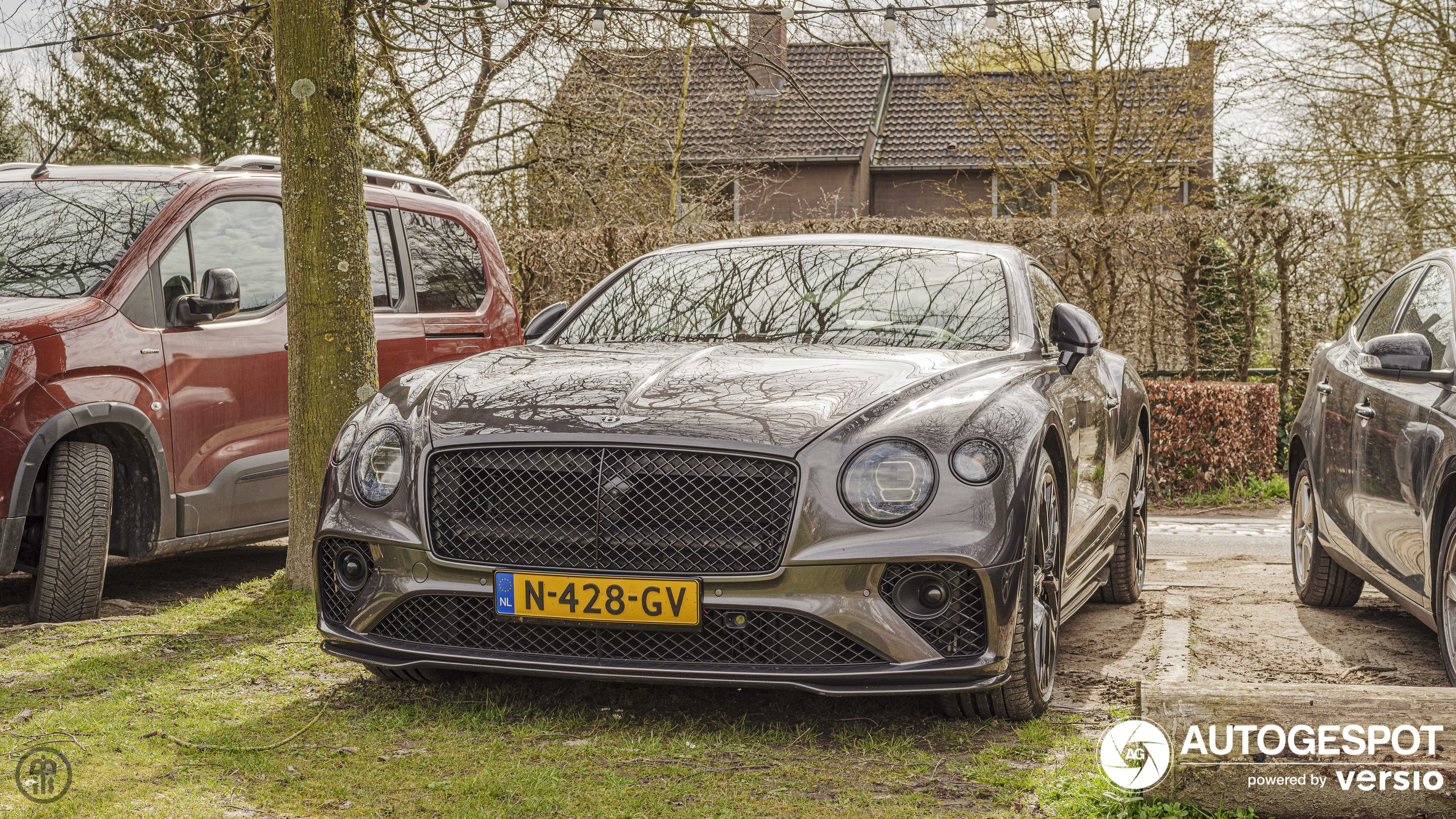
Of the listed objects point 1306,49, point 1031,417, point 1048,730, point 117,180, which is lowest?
point 1048,730

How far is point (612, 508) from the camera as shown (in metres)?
3.89

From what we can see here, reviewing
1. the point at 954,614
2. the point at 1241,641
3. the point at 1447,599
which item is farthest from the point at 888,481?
the point at 1241,641

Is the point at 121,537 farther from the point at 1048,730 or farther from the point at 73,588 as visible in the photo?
the point at 1048,730

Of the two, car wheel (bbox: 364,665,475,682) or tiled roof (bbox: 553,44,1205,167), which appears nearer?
car wheel (bbox: 364,665,475,682)

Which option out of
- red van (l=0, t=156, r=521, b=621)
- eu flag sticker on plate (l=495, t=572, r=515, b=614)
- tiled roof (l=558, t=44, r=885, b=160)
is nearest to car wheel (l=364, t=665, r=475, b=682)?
eu flag sticker on plate (l=495, t=572, r=515, b=614)

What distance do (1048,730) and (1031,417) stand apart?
97cm

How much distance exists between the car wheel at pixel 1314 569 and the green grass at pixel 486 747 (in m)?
2.79

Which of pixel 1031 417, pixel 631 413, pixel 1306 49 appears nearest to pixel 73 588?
pixel 631 413

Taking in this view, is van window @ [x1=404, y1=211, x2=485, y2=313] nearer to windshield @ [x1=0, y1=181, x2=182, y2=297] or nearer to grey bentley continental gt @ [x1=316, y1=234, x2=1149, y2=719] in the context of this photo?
windshield @ [x1=0, y1=181, x2=182, y2=297]

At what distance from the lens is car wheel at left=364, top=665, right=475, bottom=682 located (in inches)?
177

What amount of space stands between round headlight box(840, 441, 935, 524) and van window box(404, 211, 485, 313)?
439 cm

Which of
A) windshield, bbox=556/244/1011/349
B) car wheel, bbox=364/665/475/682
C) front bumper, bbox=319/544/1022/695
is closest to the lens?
front bumper, bbox=319/544/1022/695

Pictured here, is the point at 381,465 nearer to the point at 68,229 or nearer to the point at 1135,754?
the point at 1135,754

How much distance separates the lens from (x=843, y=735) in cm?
406
